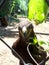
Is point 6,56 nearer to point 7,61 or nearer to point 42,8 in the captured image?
point 7,61

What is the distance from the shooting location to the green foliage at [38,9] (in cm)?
32

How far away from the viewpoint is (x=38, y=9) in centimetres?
32

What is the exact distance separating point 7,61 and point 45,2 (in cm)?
335

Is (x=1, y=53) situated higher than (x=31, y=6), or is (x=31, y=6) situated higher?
(x=31, y=6)

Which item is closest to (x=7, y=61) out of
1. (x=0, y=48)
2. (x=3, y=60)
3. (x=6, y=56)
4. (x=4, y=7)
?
(x=3, y=60)

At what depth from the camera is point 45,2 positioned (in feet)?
1.02

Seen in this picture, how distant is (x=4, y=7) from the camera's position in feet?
1.25

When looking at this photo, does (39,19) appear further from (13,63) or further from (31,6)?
(13,63)

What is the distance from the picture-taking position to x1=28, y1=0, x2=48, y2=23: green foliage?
32 centimetres

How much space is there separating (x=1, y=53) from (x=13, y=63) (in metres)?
0.52

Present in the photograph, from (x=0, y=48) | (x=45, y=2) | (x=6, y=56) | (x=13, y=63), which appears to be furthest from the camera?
(x=0, y=48)

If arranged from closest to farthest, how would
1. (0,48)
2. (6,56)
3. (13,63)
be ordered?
(13,63) → (6,56) → (0,48)

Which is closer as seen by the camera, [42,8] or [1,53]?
[42,8]

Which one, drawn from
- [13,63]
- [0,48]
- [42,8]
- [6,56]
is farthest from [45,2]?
[0,48]
